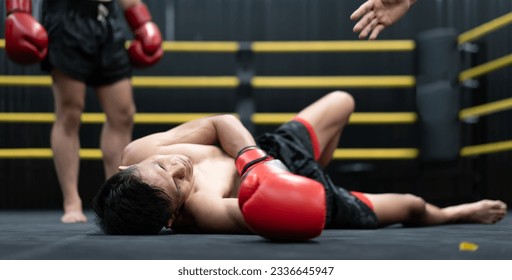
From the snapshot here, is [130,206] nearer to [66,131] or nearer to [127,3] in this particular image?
[66,131]

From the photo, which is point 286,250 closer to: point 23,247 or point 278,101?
point 23,247

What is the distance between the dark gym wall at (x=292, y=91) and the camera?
3.33 metres

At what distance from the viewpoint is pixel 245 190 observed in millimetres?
1253

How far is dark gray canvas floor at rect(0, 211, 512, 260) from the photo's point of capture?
1.06 m

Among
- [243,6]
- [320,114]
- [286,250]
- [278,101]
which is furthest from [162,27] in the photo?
[286,250]

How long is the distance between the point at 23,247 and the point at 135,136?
2.15 metres

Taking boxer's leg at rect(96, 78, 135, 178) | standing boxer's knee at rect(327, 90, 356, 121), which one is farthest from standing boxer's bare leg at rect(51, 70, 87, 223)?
standing boxer's knee at rect(327, 90, 356, 121)

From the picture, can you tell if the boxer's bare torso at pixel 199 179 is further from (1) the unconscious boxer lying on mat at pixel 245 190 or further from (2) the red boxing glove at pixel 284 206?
(2) the red boxing glove at pixel 284 206

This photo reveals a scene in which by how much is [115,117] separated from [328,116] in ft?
2.58

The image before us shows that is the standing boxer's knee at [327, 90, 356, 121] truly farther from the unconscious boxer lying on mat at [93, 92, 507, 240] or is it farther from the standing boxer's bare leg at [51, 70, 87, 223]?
the standing boxer's bare leg at [51, 70, 87, 223]

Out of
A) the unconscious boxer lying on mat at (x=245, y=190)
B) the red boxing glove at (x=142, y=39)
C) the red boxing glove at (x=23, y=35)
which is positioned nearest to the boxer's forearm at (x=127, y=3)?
the red boxing glove at (x=142, y=39)

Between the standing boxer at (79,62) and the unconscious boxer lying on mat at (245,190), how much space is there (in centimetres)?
60

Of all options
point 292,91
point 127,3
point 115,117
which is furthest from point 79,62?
point 292,91

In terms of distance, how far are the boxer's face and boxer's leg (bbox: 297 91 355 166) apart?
1.86 feet
